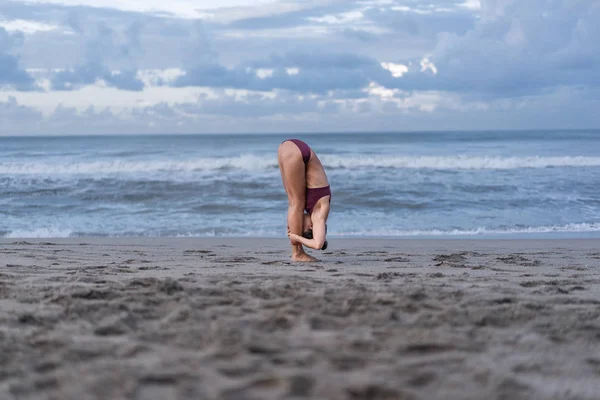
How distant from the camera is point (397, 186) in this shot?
16.1 metres

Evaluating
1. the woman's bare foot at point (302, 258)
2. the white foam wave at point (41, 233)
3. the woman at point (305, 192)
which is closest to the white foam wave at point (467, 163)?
the white foam wave at point (41, 233)

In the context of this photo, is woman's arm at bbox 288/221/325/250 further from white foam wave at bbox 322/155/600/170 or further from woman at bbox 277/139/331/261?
white foam wave at bbox 322/155/600/170

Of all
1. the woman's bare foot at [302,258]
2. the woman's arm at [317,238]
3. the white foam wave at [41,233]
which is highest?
the woman's arm at [317,238]

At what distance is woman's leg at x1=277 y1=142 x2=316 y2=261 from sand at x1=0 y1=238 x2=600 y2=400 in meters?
0.93

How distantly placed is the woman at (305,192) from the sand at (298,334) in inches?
30.1

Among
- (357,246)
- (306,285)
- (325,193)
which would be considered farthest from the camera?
(357,246)

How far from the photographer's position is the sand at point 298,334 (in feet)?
7.59

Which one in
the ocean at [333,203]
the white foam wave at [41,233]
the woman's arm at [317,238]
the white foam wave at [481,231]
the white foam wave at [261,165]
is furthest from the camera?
the white foam wave at [261,165]

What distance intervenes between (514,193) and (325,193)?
10.3 meters

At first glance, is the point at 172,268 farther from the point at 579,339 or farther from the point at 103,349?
the point at 579,339

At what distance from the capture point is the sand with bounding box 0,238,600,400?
2.31 meters

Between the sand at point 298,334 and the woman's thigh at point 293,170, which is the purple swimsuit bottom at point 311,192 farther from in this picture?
the sand at point 298,334

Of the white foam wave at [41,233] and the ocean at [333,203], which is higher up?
the ocean at [333,203]

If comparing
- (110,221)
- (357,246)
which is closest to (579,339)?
(357,246)
